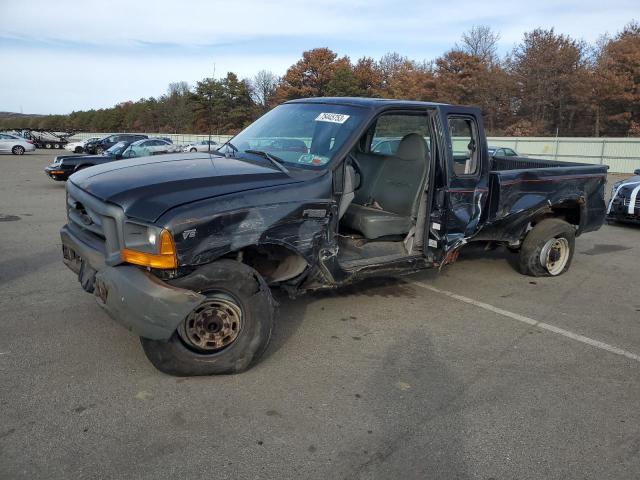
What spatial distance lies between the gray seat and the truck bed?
2.94 feet

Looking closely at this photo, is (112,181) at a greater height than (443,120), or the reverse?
(443,120)

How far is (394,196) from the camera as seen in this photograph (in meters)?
5.25

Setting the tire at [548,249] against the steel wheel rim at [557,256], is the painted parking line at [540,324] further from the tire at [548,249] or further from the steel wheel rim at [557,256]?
the steel wheel rim at [557,256]

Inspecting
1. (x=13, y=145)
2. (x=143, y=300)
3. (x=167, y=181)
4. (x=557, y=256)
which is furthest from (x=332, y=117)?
(x=13, y=145)

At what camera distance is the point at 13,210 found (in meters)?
10.4

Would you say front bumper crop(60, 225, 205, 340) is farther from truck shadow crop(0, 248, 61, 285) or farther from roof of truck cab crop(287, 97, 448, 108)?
truck shadow crop(0, 248, 61, 285)

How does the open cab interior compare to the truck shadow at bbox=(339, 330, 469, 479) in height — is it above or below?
above

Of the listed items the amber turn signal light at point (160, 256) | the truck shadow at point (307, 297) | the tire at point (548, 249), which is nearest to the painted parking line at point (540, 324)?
the truck shadow at point (307, 297)

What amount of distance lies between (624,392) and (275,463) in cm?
246

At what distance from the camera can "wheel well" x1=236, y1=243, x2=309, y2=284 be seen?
388 centimetres

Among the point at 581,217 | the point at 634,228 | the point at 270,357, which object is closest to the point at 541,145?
the point at 634,228

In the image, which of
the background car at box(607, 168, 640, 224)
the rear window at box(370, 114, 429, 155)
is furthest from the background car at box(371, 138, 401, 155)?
the background car at box(607, 168, 640, 224)

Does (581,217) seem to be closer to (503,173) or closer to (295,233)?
(503,173)

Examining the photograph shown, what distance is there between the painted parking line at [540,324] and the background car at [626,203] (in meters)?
6.27
